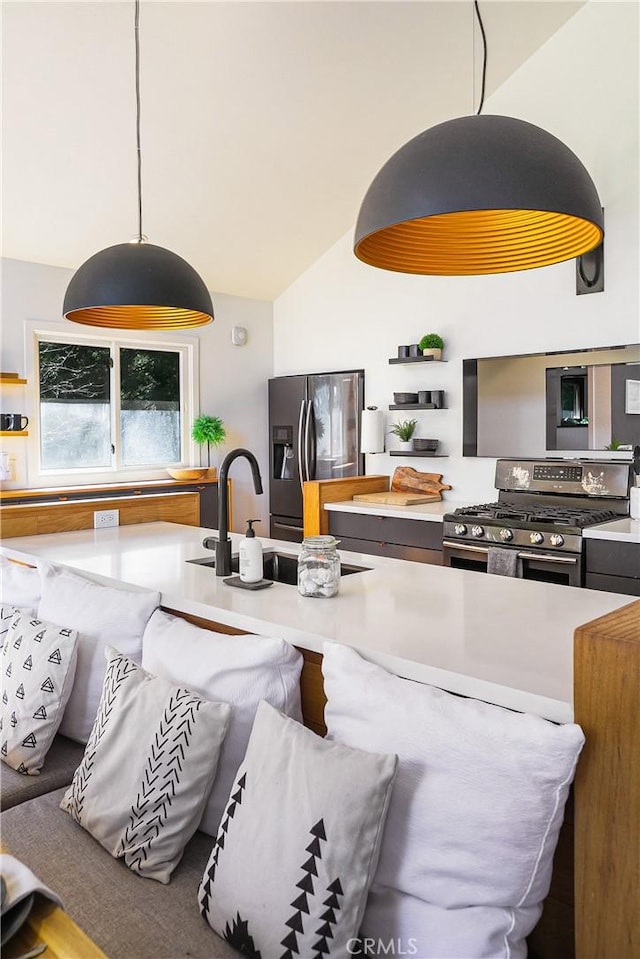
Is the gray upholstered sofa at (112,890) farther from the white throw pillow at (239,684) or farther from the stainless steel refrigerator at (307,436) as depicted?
the stainless steel refrigerator at (307,436)

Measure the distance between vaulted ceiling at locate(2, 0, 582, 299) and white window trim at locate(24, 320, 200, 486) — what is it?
1.61 feet

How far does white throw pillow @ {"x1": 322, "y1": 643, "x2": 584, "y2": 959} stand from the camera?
1.19 metres

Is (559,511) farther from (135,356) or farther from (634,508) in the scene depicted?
(135,356)

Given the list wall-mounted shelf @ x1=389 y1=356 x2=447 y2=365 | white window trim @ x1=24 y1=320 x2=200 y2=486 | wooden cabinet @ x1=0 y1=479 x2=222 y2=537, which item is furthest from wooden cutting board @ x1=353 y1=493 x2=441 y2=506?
white window trim @ x1=24 y1=320 x2=200 y2=486

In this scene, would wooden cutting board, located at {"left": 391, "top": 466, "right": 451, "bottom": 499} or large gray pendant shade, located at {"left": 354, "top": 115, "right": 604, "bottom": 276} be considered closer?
large gray pendant shade, located at {"left": 354, "top": 115, "right": 604, "bottom": 276}

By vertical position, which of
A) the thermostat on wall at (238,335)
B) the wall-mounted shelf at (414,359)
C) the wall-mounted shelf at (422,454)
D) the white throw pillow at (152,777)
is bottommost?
the white throw pillow at (152,777)

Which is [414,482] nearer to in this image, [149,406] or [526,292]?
[526,292]

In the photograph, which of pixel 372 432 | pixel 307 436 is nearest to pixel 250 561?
pixel 372 432

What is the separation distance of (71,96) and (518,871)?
12.5 feet

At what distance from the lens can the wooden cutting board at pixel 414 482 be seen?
194 inches

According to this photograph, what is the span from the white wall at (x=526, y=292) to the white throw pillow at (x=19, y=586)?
3023 mm

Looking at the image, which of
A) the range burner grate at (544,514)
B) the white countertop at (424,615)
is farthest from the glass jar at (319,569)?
the range burner grate at (544,514)

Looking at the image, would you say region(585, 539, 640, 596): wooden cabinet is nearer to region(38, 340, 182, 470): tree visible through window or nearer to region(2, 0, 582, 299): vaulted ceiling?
region(2, 0, 582, 299): vaulted ceiling

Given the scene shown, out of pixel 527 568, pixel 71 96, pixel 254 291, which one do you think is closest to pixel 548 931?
pixel 527 568
